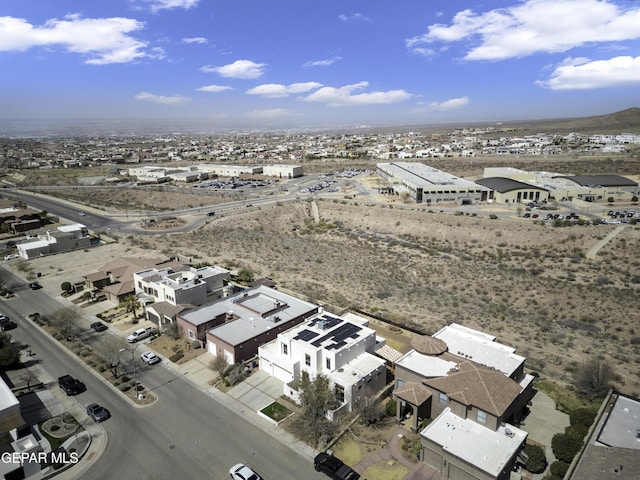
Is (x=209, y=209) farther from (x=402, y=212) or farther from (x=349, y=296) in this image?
(x=349, y=296)

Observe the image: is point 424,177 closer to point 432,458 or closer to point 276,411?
point 276,411

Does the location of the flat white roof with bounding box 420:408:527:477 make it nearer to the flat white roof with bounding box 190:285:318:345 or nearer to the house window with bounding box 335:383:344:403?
the house window with bounding box 335:383:344:403

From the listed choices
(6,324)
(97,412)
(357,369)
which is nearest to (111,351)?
(97,412)

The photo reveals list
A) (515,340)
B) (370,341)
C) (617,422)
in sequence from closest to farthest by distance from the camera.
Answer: (617,422) → (370,341) → (515,340)

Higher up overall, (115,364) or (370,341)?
(370,341)

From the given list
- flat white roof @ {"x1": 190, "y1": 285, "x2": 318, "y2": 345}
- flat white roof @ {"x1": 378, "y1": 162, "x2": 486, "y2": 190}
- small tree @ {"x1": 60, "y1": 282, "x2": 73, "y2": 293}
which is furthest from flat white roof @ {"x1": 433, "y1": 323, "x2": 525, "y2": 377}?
flat white roof @ {"x1": 378, "y1": 162, "x2": 486, "y2": 190}

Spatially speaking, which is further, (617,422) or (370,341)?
(370,341)

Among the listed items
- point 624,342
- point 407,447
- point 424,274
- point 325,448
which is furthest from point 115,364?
point 624,342
